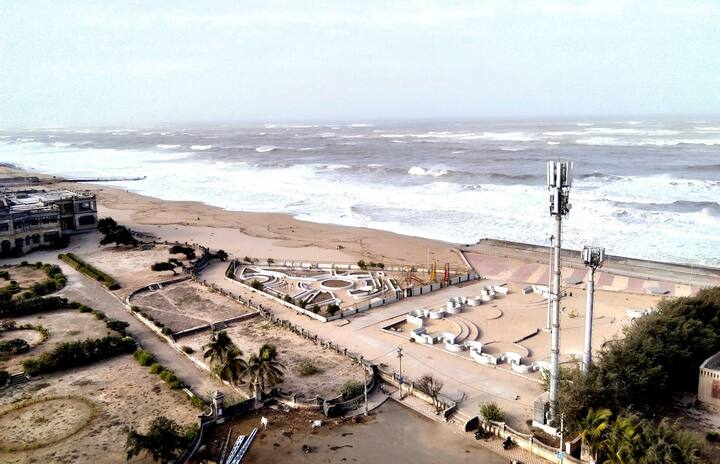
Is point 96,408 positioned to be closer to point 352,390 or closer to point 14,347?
point 14,347

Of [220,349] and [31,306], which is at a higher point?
[220,349]

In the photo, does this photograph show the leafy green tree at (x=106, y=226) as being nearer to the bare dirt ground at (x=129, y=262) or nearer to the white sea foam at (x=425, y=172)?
the bare dirt ground at (x=129, y=262)

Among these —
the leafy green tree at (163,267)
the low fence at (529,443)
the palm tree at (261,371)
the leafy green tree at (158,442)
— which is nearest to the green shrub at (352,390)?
the palm tree at (261,371)

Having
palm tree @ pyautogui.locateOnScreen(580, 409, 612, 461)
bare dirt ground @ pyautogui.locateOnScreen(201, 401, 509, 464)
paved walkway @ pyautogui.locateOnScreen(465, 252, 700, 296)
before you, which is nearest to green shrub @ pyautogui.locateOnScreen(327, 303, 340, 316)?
bare dirt ground @ pyautogui.locateOnScreen(201, 401, 509, 464)

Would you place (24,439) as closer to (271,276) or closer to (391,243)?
(271,276)

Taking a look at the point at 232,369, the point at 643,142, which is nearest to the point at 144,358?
the point at 232,369

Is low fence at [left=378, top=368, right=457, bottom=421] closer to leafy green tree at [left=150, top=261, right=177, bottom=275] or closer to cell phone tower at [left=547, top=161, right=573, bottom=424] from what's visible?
cell phone tower at [left=547, top=161, right=573, bottom=424]
